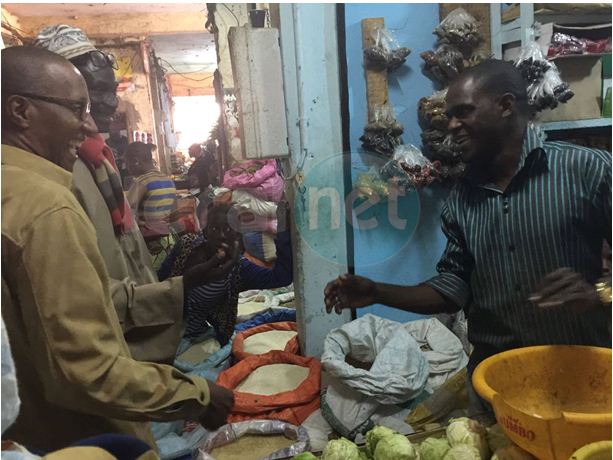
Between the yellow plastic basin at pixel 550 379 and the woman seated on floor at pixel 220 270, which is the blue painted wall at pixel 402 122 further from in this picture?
the yellow plastic basin at pixel 550 379

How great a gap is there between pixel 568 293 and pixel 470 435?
0.98ft

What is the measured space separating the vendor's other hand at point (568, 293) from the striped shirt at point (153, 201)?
811 mm

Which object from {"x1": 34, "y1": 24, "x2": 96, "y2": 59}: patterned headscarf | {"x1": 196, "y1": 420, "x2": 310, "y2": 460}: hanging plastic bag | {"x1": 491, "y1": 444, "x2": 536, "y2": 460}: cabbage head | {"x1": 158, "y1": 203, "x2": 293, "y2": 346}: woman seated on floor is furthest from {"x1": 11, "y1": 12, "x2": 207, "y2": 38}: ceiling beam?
{"x1": 491, "y1": 444, "x2": 536, "y2": 460}: cabbage head

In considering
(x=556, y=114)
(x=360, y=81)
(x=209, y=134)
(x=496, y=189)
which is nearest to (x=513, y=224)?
(x=496, y=189)

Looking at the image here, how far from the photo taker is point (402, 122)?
165 centimetres

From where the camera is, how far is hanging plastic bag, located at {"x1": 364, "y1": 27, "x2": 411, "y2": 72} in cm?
157

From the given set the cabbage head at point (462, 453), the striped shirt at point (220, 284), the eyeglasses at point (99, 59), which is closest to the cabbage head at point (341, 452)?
the cabbage head at point (462, 453)

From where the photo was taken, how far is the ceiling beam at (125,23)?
0.95 metres

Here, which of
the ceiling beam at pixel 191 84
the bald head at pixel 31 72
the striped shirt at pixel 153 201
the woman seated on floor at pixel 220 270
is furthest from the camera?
the ceiling beam at pixel 191 84

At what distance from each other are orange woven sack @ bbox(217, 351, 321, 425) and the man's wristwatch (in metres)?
0.94

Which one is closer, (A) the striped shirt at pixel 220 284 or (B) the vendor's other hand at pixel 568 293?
(B) the vendor's other hand at pixel 568 293

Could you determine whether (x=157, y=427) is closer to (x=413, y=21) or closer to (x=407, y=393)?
(x=407, y=393)

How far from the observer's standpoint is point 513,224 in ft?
3.41

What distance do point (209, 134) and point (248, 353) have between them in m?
1.36
